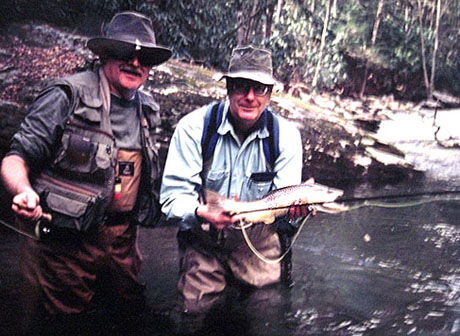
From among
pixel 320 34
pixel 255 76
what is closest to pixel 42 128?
pixel 255 76

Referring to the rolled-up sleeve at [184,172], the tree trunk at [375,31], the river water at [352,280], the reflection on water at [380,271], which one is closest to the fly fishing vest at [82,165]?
the rolled-up sleeve at [184,172]

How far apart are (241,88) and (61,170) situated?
964mm

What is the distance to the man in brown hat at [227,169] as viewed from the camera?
272 cm

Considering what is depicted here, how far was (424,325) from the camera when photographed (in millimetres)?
3162

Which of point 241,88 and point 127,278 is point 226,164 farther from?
point 127,278

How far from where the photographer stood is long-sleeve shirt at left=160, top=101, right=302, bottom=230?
8.93 feet

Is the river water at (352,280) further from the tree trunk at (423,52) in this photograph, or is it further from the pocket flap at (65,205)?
the tree trunk at (423,52)

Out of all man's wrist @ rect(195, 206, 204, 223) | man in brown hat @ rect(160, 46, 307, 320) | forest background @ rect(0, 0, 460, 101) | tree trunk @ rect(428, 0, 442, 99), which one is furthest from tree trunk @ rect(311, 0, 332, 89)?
man's wrist @ rect(195, 206, 204, 223)

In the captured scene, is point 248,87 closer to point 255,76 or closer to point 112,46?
Result: point 255,76

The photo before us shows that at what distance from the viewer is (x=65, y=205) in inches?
93.4

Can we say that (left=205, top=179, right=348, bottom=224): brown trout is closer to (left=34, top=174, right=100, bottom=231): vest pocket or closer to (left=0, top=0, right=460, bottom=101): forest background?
(left=34, top=174, right=100, bottom=231): vest pocket

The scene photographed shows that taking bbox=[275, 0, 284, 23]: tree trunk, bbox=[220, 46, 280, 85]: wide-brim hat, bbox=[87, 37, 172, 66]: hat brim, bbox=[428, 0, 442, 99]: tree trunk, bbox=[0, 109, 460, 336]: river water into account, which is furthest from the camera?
bbox=[275, 0, 284, 23]: tree trunk

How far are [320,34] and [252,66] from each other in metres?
7.44

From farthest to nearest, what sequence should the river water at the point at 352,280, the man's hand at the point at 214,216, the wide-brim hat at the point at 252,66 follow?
the river water at the point at 352,280, the wide-brim hat at the point at 252,66, the man's hand at the point at 214,216
